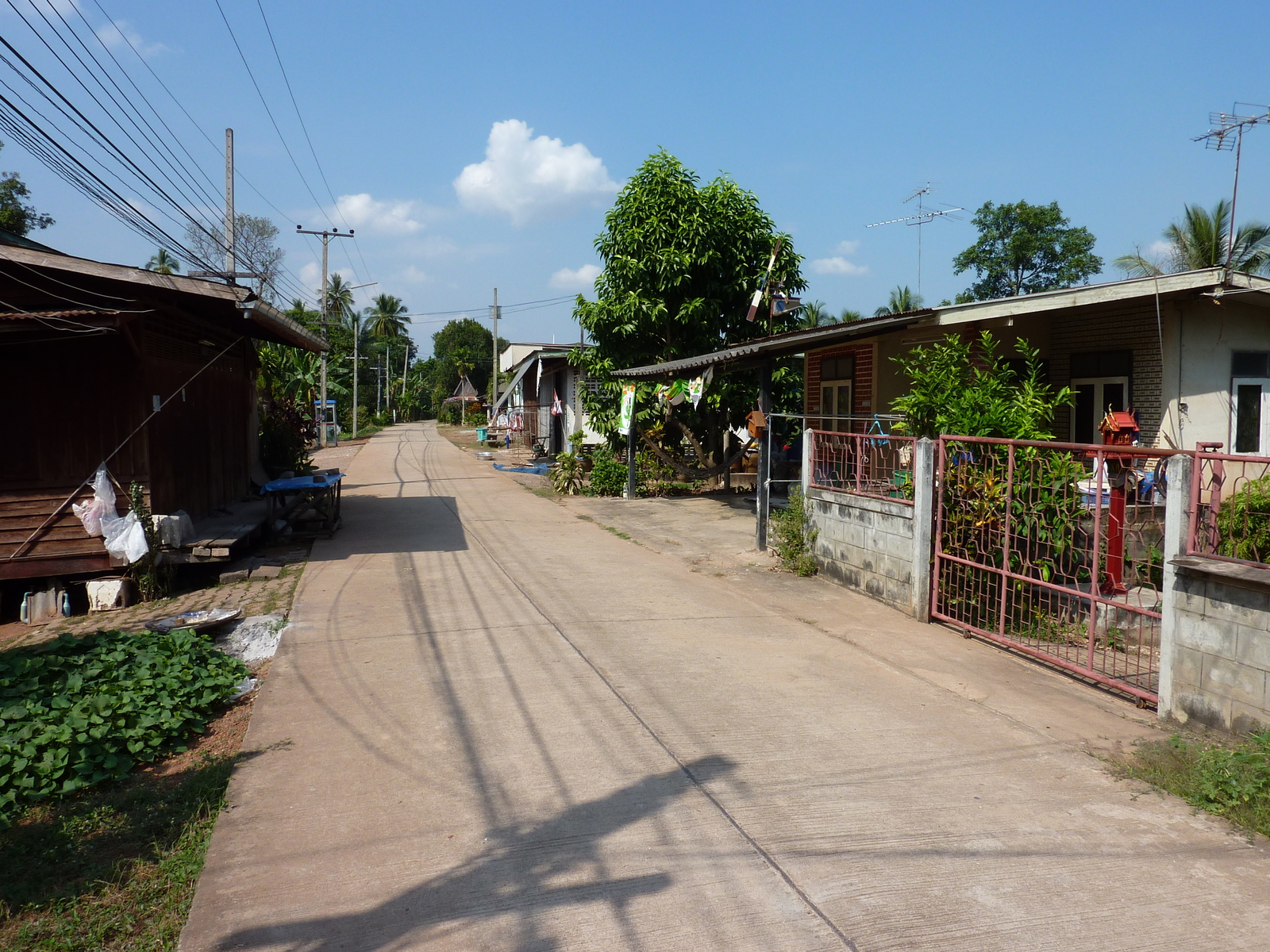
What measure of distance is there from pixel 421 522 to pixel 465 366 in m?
71.8

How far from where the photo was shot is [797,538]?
10.8 metres

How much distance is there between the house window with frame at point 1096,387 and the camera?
11.3 meters

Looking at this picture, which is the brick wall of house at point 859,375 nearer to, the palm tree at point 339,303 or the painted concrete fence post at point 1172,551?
Result: the painted concrete fence post at point 1172,551

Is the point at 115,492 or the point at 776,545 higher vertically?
the point at 115,492

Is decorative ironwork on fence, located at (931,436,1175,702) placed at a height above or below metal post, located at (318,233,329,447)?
below

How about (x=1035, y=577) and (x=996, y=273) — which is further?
(x=996, y=273)

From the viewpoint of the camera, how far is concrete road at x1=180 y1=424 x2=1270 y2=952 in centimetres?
343

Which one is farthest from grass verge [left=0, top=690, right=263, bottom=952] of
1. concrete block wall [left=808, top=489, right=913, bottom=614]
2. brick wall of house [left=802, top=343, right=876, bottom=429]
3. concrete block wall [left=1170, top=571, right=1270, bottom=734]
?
brick wall of house [left=802, top=343, right=876, bottom=429]

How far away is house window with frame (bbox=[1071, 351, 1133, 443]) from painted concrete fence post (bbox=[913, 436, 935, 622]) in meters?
4.61

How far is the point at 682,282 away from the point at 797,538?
370 inches

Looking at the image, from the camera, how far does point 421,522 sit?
15383 millimetres

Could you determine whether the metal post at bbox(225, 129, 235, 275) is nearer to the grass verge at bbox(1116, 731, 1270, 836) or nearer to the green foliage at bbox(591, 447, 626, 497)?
the green foliage at bbox(591, 447, 626, 497)

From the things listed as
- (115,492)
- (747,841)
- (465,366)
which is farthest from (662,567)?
(465,366)

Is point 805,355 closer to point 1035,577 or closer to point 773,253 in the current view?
point 773,253
